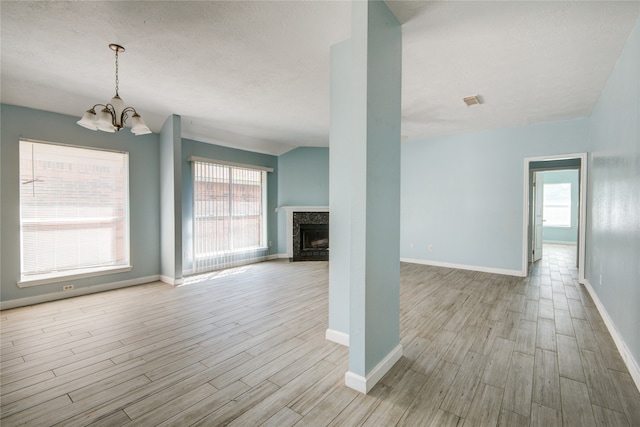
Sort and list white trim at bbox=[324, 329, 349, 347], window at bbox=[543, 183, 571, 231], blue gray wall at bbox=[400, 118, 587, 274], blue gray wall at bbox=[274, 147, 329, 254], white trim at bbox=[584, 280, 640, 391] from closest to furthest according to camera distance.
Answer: white trim at bbox=[584, 280, 640, 391] < white trim at bbox=[324, 329, 349, 347] < blue gray wall at bbox=[400, 118, 587, 274] < blue gray wall at bbox=[274, 147, 329, 254] < window at bbox=[543, 183, 571, 231]

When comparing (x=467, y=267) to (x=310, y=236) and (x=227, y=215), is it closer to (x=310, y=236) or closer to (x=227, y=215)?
(x=310, y=236)

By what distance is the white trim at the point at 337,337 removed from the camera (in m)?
2.52

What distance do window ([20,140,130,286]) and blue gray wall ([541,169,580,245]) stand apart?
1132cm

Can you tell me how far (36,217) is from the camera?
11.8 feet

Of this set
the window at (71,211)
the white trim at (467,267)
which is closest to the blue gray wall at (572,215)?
the white trim at (467,267)

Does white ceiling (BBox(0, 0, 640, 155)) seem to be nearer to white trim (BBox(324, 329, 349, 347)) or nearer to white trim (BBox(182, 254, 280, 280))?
white trim (BBox(324, 329, 349, 347))

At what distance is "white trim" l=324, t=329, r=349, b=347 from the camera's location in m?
2.52

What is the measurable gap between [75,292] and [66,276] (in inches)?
10.2

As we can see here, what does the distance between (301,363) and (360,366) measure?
568 millimetres

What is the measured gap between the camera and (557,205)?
9.20 metres

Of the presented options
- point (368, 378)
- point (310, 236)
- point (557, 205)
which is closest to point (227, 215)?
point (310, 236)

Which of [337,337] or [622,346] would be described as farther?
[337,337]

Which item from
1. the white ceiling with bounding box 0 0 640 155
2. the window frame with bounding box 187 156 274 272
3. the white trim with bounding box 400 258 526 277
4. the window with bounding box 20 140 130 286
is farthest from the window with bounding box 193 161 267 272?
the white trim with bounding box 400 258 526 277

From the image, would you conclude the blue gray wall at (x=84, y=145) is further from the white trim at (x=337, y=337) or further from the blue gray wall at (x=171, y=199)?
the white trim at (x=337, y=337)
